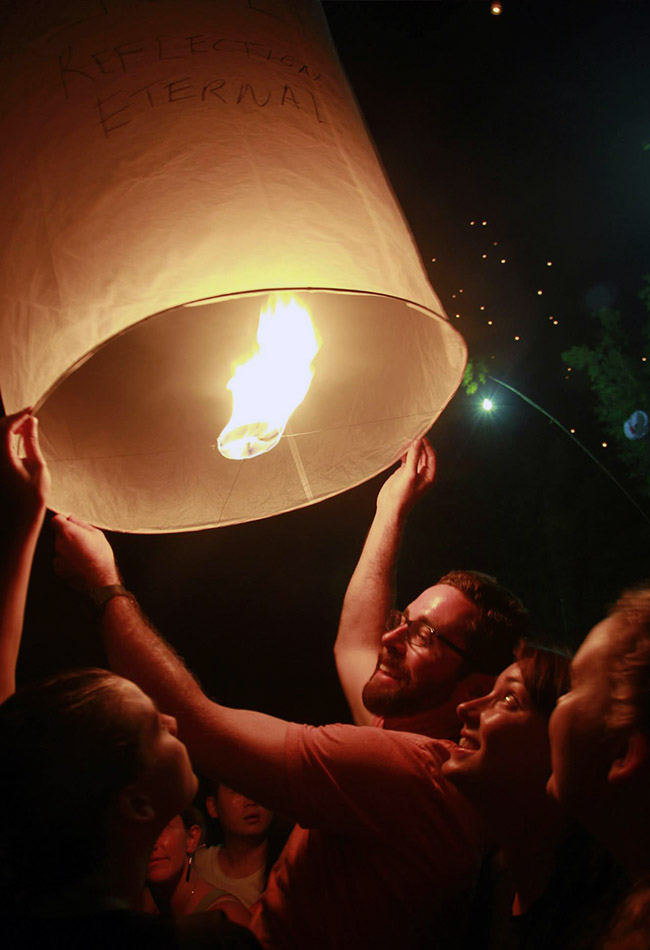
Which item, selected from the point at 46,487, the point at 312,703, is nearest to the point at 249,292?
the point at 46,487

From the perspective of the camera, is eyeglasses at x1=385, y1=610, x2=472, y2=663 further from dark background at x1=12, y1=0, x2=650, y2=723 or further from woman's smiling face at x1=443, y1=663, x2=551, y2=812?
dark background at x1=12, y1=0, x2=650, y2=723

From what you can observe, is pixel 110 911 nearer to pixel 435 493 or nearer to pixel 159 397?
pixel 159 397

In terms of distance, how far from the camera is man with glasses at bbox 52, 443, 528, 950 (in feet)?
3.45

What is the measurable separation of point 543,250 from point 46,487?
7.94 feet

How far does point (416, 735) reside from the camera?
1282 millimetres

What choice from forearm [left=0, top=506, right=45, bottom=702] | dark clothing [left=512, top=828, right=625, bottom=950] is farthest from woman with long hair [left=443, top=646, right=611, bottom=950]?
forearm [left=0, top=506, right=45, bottom=702]

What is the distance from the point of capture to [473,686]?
4.37ft

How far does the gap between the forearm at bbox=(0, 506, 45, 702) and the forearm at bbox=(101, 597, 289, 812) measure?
17 centimetres

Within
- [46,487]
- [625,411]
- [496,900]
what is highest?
[46,487]

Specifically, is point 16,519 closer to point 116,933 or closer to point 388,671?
point 116,933

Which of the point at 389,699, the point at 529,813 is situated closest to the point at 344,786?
the point at 389,699

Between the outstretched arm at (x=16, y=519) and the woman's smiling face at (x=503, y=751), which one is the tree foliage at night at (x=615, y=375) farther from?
the outstretched arm at (x=16, y=519)

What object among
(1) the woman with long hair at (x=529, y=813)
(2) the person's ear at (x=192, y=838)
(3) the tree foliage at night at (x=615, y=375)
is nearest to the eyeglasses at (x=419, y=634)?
(1) the woman with long hair at (x=529, y=813)

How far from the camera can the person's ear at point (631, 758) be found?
923 mm
